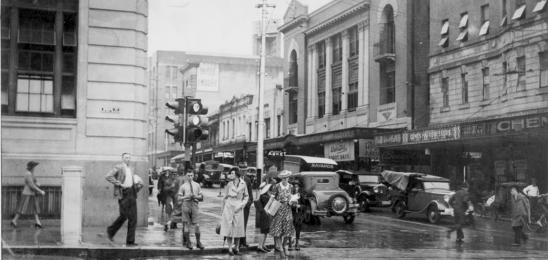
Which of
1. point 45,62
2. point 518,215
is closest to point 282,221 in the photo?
point 518,215

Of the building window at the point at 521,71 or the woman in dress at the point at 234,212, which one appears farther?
the building window at the point at 521,71

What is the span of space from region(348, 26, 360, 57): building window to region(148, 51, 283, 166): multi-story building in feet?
40.8

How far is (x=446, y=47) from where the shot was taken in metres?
36.2

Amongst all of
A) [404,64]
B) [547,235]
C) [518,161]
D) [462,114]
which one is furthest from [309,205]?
[404,64]

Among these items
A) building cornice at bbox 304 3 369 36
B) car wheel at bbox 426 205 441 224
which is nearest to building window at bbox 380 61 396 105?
building cornice at bbox 304 3 369 36

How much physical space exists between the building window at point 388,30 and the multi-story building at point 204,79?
46.6 feet

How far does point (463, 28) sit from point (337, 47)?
51.3 ft

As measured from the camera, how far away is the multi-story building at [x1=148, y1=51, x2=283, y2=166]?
5023cm

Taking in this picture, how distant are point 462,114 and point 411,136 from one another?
9.45 feet

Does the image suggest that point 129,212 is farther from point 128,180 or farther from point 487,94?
point 487,94

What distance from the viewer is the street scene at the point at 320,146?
13969 millimetres

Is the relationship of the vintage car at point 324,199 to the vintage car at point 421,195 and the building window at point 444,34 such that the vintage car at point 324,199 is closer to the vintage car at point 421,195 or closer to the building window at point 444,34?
the vintage car at point 421,195

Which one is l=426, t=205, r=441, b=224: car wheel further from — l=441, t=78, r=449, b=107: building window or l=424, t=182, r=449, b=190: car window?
l=441, t=78, r=449, b=107: building window

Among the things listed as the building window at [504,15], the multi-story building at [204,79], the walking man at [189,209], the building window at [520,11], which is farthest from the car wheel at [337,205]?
the multi-story building at [204,79]
